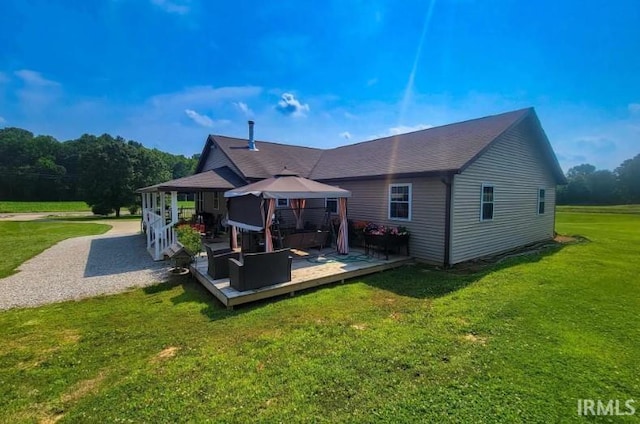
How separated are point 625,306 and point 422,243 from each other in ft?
14.5

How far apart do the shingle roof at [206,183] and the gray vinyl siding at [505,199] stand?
339 inches

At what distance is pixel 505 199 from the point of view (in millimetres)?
10344

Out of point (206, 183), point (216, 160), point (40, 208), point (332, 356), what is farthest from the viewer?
point (40, 208)

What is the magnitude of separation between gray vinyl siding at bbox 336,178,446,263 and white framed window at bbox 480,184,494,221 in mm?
1955

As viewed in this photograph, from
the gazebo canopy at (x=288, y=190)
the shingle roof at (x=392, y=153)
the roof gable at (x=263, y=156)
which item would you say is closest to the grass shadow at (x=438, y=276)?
the gazebo canopy at (x=288, y=190)

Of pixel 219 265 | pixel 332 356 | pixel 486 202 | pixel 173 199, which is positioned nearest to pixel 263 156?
pixel 173 199

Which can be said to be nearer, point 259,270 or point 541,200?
point 259,270

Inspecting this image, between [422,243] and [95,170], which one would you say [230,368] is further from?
[95,170]

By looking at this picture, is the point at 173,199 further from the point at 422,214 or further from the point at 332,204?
the point at 422,214

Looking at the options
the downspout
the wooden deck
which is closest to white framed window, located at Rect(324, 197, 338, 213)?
the wooden deck

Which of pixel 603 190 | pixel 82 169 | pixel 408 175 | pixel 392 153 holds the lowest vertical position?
pixel 408 175

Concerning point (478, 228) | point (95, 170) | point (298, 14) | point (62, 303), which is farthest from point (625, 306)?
point (95, 170)

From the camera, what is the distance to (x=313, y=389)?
3.04 m

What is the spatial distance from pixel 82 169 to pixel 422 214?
111 ft
